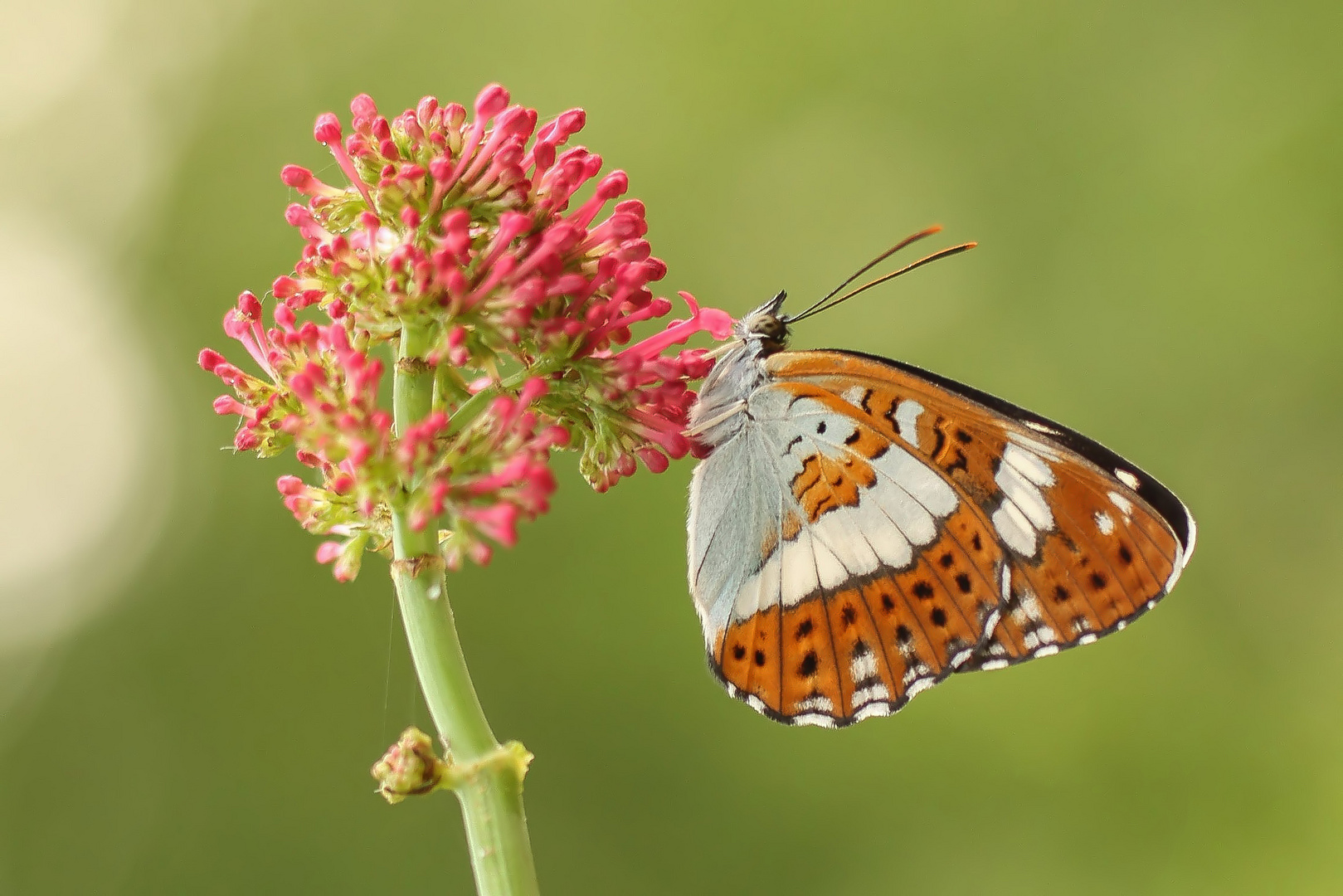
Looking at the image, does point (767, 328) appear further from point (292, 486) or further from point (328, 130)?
point (292, 486)

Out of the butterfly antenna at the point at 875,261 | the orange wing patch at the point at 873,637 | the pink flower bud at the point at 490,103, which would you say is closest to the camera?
the pink flower bud at the point at 490,103

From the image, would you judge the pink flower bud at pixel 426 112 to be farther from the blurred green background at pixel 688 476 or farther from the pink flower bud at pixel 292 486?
the blurred green background at pixel 688 476

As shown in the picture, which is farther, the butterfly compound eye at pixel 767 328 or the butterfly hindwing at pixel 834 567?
the butterfly compound eye at pixel 767 328

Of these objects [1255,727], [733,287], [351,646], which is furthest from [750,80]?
[1255,727]

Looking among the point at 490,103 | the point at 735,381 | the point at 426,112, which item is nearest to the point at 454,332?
the point at 426,112

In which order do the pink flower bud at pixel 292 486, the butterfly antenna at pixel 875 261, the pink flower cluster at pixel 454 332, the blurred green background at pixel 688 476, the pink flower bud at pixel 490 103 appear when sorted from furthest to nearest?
the blurred green background at pixel 688 476 < the butterfly antenna at pixel 875 261 < the pink flower bud at pixel 490 103 < the pink flower bud at pixel 292 486 < the pink flower cluster at pixel 454 332

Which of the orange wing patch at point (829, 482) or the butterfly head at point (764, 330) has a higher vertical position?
the butterfly head at point (764, 330)

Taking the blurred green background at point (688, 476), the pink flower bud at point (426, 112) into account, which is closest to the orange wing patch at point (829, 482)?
the pink flower bud at point (426, 112)

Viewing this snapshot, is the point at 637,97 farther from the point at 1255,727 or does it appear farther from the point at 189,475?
the point at 1255,727
